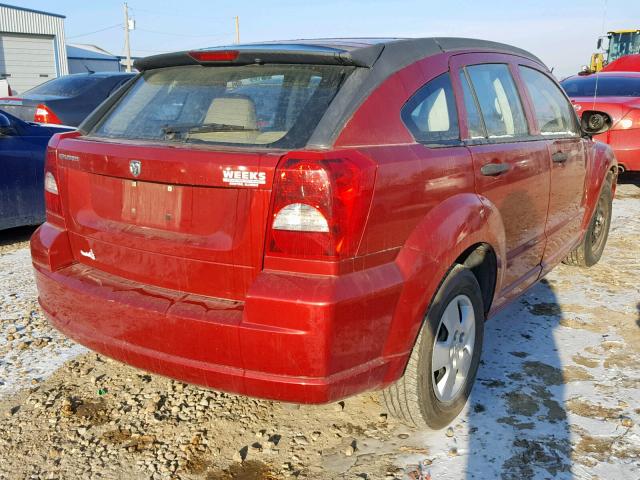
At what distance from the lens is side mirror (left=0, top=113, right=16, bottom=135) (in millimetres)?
5375

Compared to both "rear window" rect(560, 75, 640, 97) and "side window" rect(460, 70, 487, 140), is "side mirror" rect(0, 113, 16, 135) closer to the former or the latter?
"side window" rect(460, 70, 487, 140)

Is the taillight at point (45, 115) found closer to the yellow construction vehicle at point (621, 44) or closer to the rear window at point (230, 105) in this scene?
the rear window at point (230, 105)

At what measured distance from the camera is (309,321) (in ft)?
6.57

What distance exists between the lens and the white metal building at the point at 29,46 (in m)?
31.9

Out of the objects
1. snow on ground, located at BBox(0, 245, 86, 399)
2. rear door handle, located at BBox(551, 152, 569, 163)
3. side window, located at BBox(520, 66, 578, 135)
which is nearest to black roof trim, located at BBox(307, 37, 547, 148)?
side window, located at BBox(520, 66, 578, 135)

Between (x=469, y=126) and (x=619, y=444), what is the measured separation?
60.5 inches

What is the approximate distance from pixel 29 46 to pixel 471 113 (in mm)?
35734

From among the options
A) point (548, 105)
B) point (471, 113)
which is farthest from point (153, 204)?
point (548, 105)

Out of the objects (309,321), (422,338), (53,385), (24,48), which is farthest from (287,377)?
(24,48)

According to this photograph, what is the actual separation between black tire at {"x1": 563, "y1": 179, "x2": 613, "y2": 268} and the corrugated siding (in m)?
34.3

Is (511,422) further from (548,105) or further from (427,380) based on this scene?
(548,105)

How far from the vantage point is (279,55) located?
2396 mm

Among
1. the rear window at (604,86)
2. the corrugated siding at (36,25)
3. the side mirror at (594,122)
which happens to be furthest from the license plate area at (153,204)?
the corrugated siding at (36,25)

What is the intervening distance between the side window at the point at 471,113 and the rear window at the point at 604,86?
5986 millimetres
